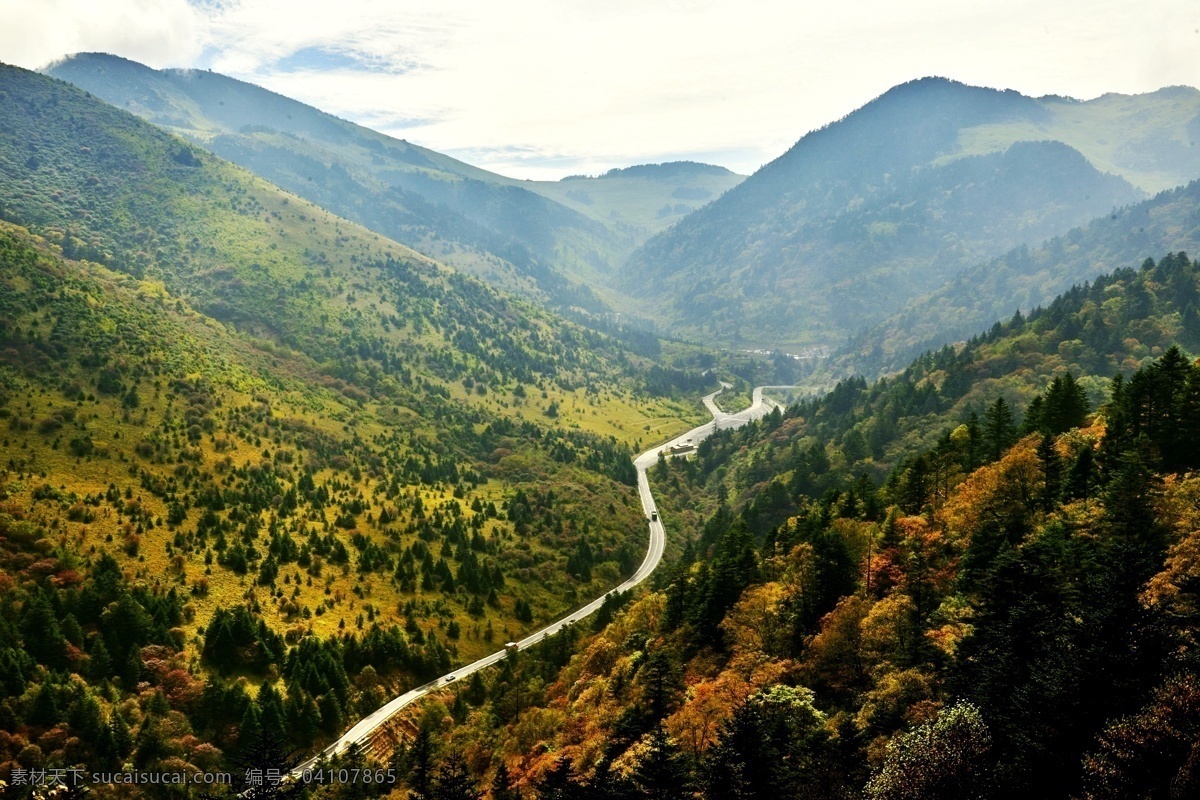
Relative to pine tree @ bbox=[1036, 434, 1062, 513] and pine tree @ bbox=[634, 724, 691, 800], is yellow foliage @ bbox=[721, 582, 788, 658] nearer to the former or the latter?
pine tree @ bbox=[634, 724, 691, 800]

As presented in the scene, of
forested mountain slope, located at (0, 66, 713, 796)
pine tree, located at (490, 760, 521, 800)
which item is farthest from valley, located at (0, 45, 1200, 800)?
pine tree, located at (490, 760, 521, 800)

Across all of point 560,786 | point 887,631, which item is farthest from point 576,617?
point 560,786

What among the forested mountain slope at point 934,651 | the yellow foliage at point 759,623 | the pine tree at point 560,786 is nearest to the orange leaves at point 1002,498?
the forested mountain slope at point 934,651

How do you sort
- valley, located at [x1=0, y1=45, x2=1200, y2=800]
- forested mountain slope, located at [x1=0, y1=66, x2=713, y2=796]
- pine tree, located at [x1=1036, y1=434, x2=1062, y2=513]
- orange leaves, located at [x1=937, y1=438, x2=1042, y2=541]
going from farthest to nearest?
forested mountain slope, located at [x1=0, y1=66, x2=713, y2=796] → orange leaves, located at [x1=937, y1=438, x2=1042, y2=541] → pine tree, located at [x1=1036, y1=434, x2=1062, y2=513] → valley, located at [x1=0, y1=45, x2=1200, y2=800]

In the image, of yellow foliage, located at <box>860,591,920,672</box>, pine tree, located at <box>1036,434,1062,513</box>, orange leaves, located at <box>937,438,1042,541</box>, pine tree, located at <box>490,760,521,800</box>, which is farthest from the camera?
orange leaves, located at <box>937,438,1042,541</box>

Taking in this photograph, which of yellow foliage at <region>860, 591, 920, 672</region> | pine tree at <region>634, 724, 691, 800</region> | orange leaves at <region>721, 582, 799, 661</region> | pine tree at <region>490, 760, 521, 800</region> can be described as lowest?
pine tree at <region>490, 760, 521, 800</region>

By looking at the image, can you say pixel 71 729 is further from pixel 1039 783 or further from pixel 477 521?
pixel 477 521

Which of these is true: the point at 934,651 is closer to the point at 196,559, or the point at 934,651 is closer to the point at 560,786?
the point at 560,786

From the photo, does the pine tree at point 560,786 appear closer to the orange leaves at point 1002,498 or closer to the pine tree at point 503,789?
the pine tree at point 503,789

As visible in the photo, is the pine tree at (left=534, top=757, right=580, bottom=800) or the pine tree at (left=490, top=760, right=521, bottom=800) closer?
the pine tree at (left=534, top=757, right=580, bottom=800)
